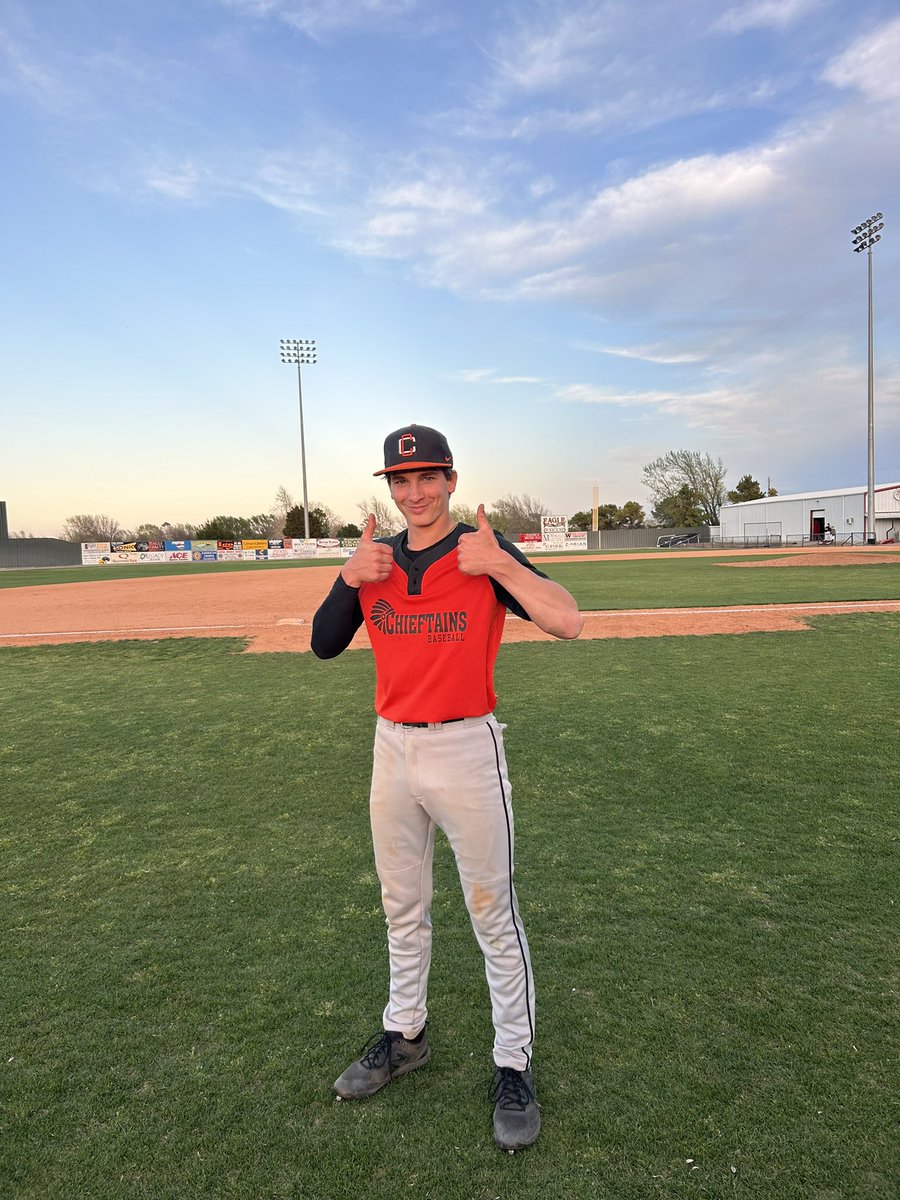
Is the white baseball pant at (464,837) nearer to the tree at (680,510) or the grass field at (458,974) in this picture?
the grass field at (458,974)

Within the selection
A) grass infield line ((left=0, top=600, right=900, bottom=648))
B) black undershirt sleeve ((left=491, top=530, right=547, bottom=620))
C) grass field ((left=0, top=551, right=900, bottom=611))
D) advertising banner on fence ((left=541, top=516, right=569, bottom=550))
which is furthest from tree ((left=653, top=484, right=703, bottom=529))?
black undershirt sleeve ((left=491, top=530, right=547, bottom=620))

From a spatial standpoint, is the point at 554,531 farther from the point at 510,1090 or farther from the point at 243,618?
the point at 510,1090

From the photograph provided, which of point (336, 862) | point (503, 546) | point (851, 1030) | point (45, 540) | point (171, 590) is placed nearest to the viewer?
point (503, 546)

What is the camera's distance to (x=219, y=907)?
3.38 meters

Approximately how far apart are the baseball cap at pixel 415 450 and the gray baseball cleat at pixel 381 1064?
73.2 inches

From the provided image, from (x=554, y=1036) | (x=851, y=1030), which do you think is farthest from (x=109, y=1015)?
(x=851, y=1030)

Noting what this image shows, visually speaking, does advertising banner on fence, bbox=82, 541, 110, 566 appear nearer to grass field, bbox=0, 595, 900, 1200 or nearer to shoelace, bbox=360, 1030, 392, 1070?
grass field, bbox=0, 595, 900, 1200

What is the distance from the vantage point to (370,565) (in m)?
2.20

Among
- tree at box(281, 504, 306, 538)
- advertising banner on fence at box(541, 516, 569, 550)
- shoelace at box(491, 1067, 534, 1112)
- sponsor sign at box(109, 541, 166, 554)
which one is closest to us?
shoelace at box(491, 1067, 534, 1112)

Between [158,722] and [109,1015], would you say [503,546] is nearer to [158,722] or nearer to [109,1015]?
[109,1015]

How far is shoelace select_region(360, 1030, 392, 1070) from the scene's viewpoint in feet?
7.43

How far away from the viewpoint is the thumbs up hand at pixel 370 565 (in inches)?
86.5

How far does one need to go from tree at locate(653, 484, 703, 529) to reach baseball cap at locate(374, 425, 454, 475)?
80557 mm

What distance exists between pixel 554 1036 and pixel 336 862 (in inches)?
65.4
